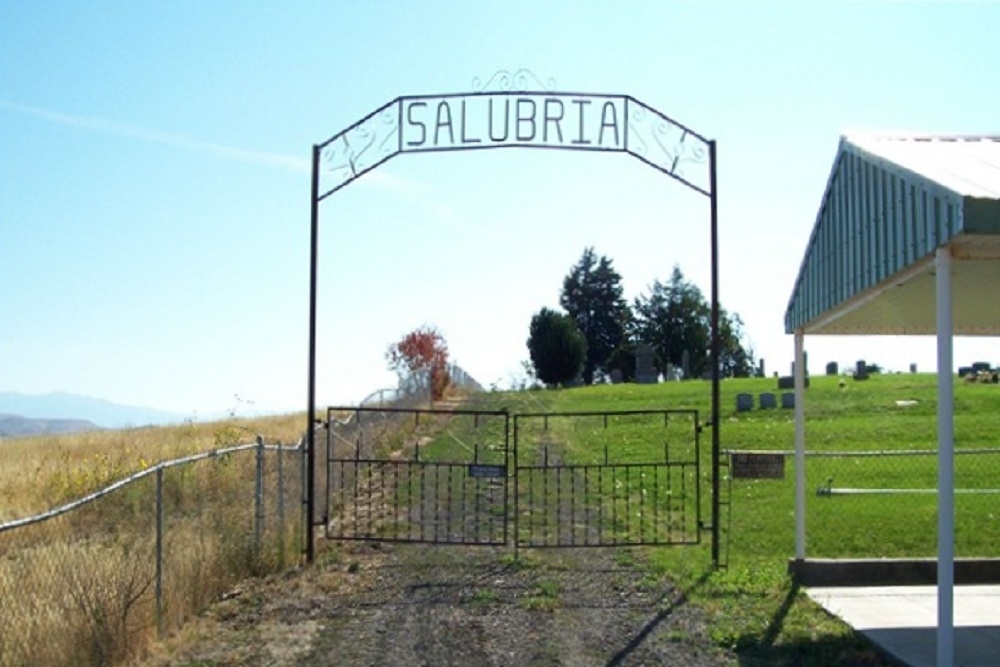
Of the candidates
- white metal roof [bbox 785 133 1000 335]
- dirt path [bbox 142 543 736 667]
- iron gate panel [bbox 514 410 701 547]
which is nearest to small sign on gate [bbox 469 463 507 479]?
iron gate panel [bbox 514 410 701 547]

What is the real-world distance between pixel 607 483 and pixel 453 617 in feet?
35.8

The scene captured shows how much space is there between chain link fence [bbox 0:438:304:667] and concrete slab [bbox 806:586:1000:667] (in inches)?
213

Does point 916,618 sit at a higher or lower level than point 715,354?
lower

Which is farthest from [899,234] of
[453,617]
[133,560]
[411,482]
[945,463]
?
[411,482]

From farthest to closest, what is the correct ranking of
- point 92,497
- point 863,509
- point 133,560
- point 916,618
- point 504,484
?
point 863,509 < point 504,484 < point 916,618 < point 133,560 < point 92,497

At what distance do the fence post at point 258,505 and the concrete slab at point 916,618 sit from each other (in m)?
5.27

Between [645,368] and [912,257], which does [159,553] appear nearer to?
[912,257]

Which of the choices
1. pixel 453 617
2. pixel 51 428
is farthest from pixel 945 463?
pixel 51 428

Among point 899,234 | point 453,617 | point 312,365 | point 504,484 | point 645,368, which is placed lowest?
point 453,617

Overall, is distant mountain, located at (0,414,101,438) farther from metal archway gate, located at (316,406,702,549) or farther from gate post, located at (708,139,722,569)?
gate post, located at (708,139,722,569)

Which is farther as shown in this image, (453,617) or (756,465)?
(756,465)

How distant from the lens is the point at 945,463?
318 inches

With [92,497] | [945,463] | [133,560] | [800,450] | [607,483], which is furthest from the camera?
[607,483]

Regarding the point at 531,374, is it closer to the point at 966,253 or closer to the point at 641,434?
the point at 641,434
